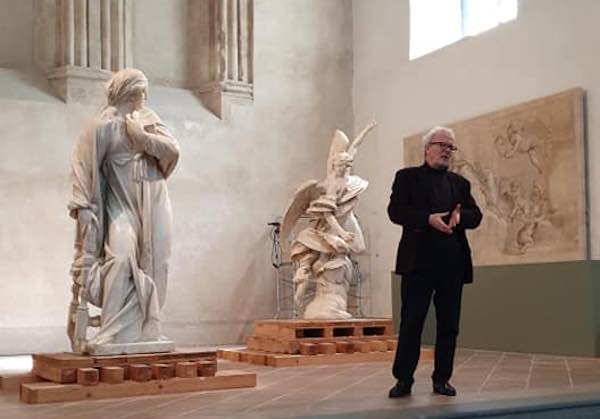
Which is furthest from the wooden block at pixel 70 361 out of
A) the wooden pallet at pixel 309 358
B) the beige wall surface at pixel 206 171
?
the beige wall surface at pixel 206 171

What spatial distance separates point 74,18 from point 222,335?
495 cm

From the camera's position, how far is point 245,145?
14453 mm

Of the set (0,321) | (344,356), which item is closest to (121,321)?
(344,356)

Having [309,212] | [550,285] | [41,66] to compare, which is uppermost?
[41,66]

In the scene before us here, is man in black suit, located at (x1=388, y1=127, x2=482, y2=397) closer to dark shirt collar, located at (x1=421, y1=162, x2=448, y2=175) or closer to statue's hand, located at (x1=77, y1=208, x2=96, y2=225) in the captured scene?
dark shirt collar, located at (x1=421, y1=162, x2=448, y2=175)

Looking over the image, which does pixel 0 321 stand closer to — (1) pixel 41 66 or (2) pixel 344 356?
(1) pixel 41 66

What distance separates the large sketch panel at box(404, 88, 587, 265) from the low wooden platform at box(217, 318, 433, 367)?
2.01 m

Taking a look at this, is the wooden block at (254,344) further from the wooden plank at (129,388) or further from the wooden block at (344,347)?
the wooden plank at (129,388)

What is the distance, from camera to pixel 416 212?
634cm

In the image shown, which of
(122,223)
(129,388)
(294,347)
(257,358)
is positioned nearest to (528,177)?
(294,347)

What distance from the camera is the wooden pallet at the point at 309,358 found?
9867 millimetres

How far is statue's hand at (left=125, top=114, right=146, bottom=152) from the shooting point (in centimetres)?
764

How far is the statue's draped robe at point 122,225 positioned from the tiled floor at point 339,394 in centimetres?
79

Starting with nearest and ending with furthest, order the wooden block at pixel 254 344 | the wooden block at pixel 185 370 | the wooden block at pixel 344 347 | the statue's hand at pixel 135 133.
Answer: the wooden block at pixel 185 370, the statue's hand at pixel 135 133, the wooden block at pixel 344 347, the wooden block at pixel 254 344
